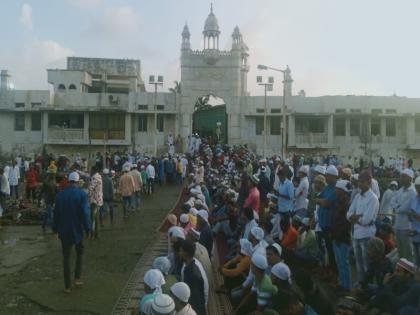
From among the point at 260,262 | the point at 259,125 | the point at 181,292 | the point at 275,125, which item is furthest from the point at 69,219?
the point at 275,125

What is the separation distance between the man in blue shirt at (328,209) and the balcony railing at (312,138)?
31772 mm

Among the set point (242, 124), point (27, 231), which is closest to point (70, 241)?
point (27, 231)

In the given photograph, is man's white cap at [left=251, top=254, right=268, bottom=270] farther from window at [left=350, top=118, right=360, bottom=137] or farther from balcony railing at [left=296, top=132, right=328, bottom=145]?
window at [left=350, top=118, right=360, bottom=137]

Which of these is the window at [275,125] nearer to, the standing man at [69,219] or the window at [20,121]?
the window at [20,121]

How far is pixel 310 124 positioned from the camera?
41344mm

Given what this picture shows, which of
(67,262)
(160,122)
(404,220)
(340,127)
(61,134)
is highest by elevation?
(160,122)

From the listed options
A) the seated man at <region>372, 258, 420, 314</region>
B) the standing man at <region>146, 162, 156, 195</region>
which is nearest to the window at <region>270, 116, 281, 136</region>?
the standing man at <region>146, 162, 156, 195</region>

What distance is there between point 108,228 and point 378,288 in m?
9.46

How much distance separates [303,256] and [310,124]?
109ft

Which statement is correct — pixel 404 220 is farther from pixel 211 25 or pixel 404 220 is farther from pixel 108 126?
pixel 211 25

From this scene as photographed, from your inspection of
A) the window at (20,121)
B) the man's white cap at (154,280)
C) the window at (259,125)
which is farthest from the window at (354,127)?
the man's white cap at (154,280)

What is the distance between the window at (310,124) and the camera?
41.2m

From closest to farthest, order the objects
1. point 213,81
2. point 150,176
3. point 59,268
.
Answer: point 59,268 < point 150,176 < point 213,81

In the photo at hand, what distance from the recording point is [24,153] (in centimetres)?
4031
